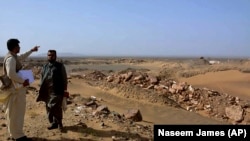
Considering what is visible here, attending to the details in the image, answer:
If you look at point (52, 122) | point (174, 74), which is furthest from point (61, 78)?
point (174, 74)

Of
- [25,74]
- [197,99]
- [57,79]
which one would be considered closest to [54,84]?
[57,79]

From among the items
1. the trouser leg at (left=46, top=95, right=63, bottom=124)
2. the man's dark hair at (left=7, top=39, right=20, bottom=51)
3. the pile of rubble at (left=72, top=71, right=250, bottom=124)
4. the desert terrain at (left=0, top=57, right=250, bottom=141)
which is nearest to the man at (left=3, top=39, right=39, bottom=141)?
the man's dark hair at (left=7, top=39, right=20, bottom=51)

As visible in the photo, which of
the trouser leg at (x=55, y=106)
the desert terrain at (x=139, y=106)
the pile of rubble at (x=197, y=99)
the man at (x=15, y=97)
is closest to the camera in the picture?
the man at (x=15, y=97)

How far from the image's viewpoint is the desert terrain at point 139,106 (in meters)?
6.98

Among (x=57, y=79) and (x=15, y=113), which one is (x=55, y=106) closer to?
(x=57, y=79)

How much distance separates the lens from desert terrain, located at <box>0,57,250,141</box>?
6984mm

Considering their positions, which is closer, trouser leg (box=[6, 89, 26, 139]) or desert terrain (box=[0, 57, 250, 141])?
trouser leg (box=[6, 89, 26, 139])

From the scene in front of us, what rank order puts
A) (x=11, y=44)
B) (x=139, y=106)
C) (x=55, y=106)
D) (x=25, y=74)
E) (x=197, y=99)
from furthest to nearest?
(x=197, y=99) → (x=139, y=106) → (x=55, y=106) → (x=25, y=74) → (x=11, y=44)

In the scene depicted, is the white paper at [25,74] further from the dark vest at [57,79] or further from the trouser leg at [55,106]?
the trouser leg at [55,106]

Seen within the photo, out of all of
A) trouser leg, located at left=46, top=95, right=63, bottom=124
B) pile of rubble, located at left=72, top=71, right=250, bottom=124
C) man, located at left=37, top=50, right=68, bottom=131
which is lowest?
pile of rubble, located at left=72, top=71, right=250, bottom=124

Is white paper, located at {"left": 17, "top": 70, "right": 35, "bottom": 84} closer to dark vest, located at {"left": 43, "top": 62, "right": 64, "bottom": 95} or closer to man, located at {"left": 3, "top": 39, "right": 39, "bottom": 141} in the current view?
man, located at {"left": 3, "top": 39, "right": 39, "bottom": 141}

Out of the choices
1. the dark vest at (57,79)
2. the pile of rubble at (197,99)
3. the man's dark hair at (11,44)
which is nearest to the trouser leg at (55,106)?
the dark vest at (57,79)

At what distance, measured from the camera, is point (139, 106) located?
1339cm

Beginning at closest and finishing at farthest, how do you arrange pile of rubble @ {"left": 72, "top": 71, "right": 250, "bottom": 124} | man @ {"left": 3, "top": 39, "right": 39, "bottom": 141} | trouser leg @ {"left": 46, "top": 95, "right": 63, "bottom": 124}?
man @ {"left": 3, "top": 39, "right": 39, "bottom": 141}, trouser leg @ {"left": 46, "top": 95, "right": 63, "bottom": 124}, pile of rubble @ {"left": 72, "top": 71, "right": 250, "bottom": 124}
